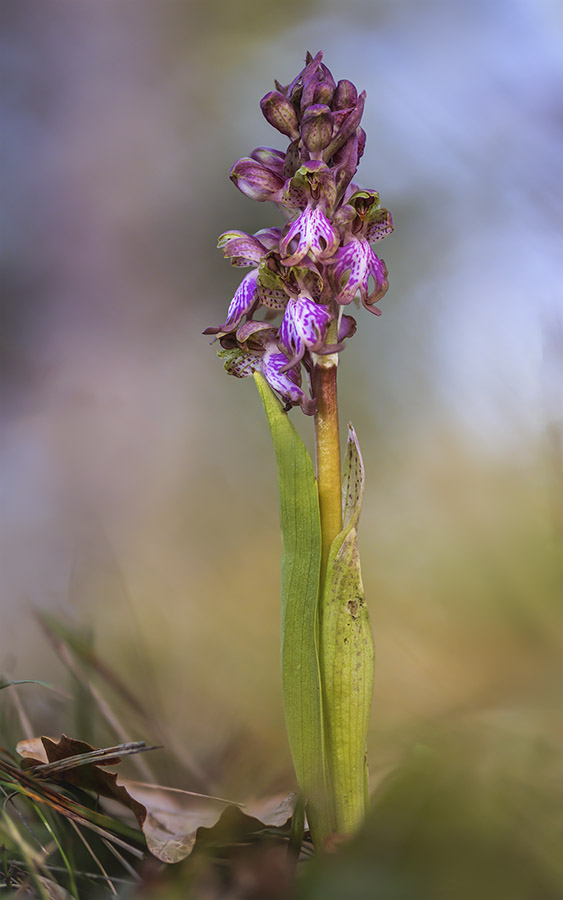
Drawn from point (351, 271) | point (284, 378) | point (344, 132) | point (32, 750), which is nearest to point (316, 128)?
point (344, 132)

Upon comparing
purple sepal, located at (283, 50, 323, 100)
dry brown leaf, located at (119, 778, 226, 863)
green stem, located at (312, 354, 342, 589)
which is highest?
purple sepal, located at (283, 50, 323, 100)

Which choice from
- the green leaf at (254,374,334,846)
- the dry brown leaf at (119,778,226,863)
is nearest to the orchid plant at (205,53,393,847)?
the green leaf at (254,374,334,846)

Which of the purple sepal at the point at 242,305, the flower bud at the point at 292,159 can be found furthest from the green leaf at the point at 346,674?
the flower bud at the point at 292,159

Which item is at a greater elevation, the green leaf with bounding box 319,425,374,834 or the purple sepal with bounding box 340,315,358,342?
the purple sepal with bounding box 340,315,358,342

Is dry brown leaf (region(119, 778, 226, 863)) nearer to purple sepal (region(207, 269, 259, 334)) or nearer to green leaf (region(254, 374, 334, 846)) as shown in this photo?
green leaf (region(254, 374, 334, 846))

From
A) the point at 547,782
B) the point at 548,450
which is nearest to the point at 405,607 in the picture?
the point at 548,450

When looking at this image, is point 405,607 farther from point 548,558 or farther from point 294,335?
point 294,335

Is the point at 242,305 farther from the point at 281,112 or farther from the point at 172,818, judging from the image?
the point at 172,818
